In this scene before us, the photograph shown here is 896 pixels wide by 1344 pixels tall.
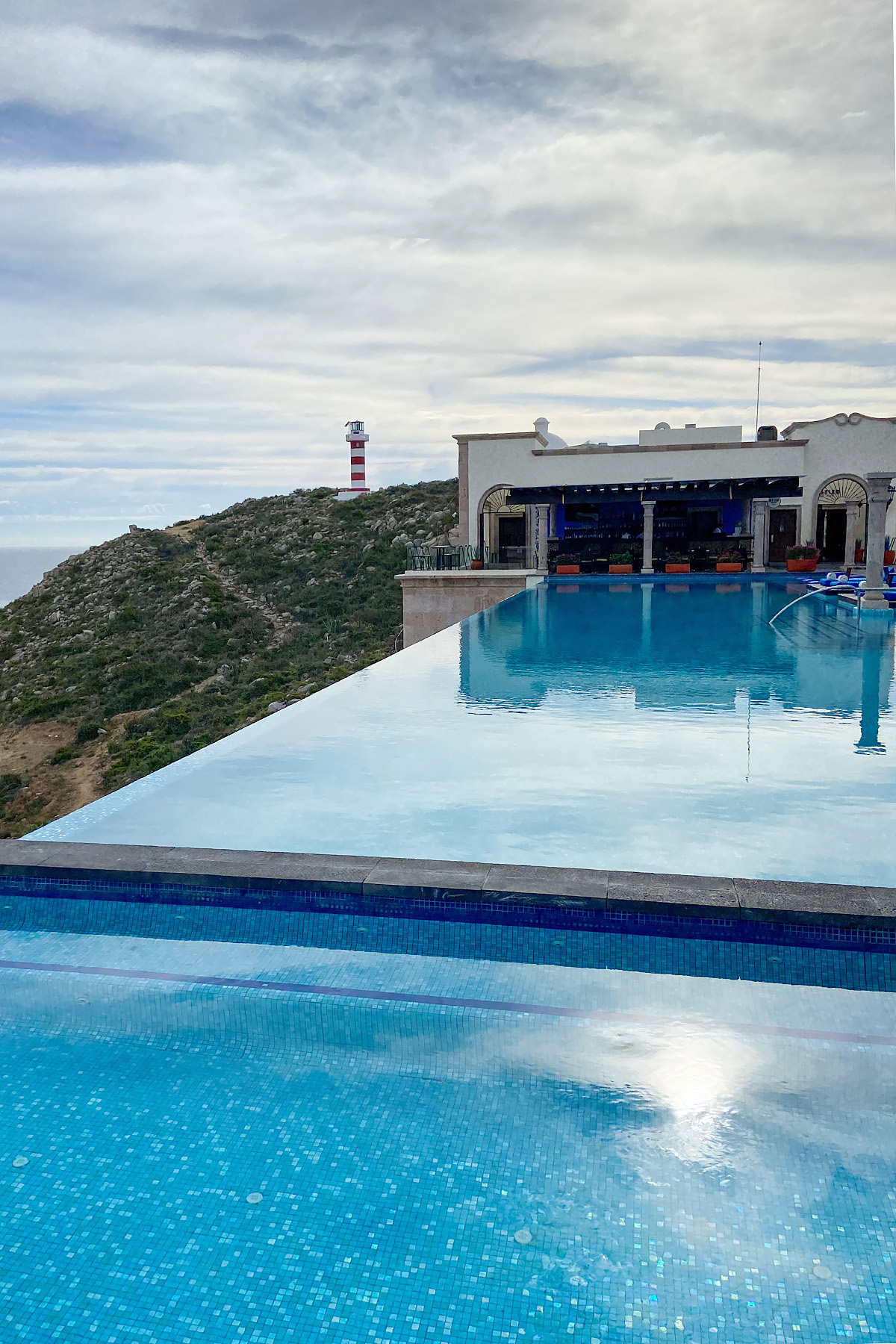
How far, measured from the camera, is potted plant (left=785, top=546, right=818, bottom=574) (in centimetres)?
2439

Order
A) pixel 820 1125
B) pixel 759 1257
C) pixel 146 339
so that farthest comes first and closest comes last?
pixel 146 339, pixel 820 1125, pixel 759 1257

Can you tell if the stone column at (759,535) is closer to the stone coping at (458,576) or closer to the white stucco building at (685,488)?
the white stucco building at (685,488)

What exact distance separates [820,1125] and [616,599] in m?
16.5

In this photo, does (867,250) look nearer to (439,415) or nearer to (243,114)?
(243,114)

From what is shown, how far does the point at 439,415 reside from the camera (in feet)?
Result: 176

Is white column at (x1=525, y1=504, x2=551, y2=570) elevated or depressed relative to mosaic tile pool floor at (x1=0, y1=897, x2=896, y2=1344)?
elevated

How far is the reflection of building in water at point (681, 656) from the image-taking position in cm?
877

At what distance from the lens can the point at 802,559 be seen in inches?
964

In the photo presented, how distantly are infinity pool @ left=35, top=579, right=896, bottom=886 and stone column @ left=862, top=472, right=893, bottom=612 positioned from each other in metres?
4.59

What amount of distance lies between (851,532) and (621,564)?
6.47 metres

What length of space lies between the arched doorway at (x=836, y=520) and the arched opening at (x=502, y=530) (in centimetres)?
A: 876

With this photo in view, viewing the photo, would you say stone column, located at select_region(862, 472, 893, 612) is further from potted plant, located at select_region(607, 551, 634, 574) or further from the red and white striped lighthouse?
the red and white striped lighthouse

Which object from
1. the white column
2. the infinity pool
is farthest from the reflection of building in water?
the white column

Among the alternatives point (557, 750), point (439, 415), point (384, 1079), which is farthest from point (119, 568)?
point (384, 1079)
